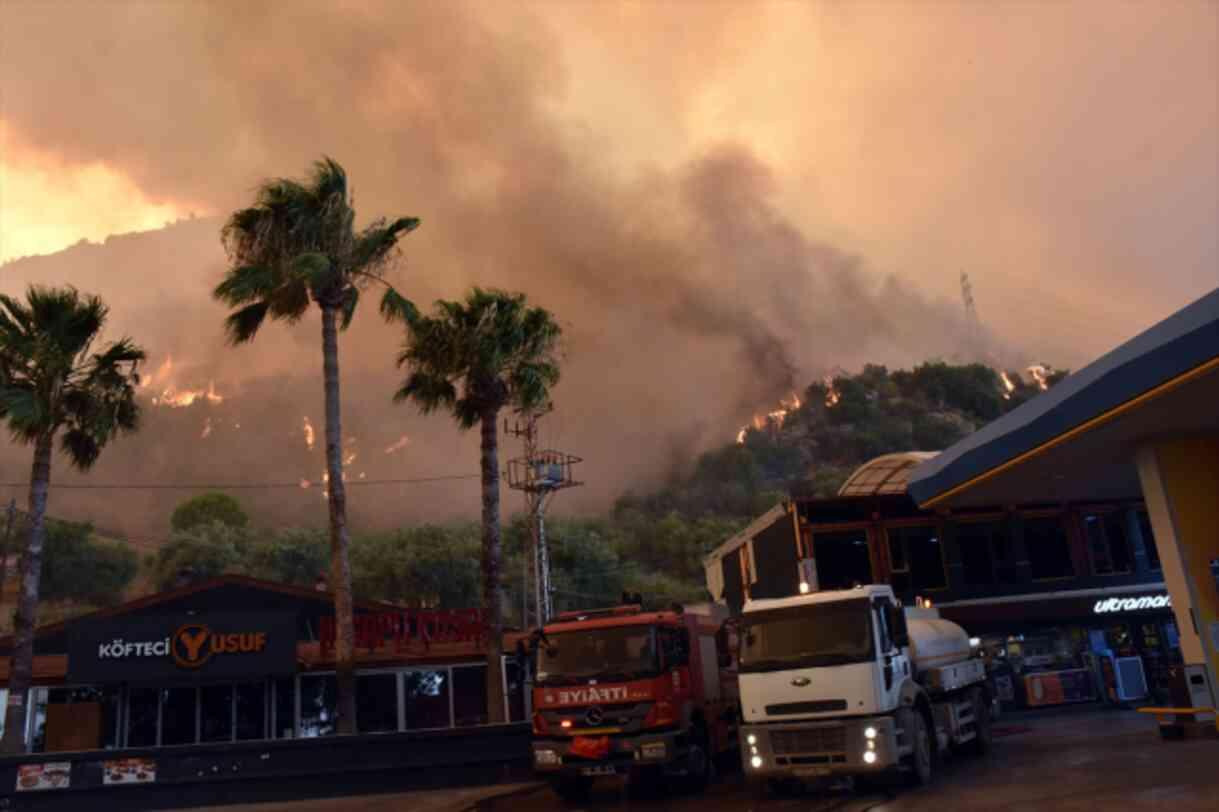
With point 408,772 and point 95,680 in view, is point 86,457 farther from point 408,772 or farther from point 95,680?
point 408,772

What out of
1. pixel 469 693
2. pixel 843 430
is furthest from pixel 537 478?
pixel 843 430

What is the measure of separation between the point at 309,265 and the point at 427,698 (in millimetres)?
14623

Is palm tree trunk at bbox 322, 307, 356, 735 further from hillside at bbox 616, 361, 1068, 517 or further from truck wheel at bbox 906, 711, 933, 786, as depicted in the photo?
hillside at bbox 616, 361, 1068, 517

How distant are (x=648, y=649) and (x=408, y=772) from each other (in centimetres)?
638

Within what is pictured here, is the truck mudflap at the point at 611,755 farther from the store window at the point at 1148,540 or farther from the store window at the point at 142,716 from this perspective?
the store window at the point at 1148,540

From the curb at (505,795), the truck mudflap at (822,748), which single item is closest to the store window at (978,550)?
the curb at (505,795)

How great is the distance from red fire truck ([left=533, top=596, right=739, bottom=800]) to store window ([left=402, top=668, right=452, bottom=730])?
41.0ft

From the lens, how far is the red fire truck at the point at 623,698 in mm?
15000

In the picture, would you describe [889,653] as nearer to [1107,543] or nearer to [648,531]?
[1107,543]

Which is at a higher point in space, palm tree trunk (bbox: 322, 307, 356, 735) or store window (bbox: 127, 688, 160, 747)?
palm tree trunk (bbox: 322, 307, 356, 735)

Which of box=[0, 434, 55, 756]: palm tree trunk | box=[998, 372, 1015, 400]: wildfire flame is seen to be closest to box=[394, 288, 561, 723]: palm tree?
box=[0, 434, 55, 756]: palm tree trunk

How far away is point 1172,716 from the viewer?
18.2 m

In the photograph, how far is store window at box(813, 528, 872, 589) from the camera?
104 feet

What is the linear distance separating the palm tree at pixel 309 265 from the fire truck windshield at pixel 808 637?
31.6 feet
